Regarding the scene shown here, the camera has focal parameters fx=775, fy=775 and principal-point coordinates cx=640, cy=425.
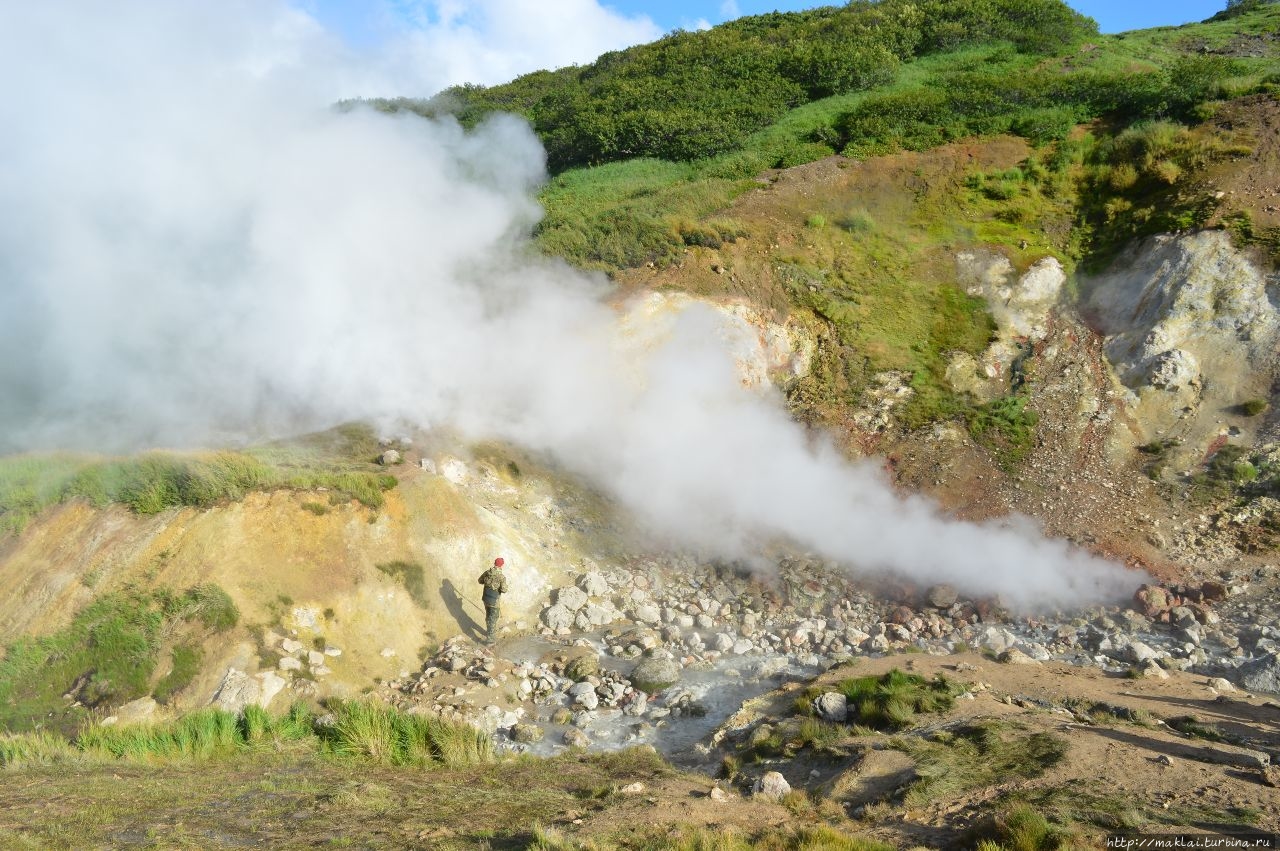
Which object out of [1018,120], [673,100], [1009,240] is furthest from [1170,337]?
[673,100]

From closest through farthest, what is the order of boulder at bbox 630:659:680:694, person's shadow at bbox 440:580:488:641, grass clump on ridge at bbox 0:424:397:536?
grass clump on ridge at bbox 0:424:397:536
boulder at bbox 630:659:680:694
person's shadow at bbox 440:580:488:641

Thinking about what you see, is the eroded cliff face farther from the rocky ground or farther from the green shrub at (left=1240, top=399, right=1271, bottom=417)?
the rocky ground

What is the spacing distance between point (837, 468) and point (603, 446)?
13.9ft

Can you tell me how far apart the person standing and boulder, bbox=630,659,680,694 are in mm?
1887

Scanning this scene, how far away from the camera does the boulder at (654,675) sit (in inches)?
365

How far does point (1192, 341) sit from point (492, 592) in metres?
13.6

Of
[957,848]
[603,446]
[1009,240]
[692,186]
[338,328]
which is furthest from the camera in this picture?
[692,186]

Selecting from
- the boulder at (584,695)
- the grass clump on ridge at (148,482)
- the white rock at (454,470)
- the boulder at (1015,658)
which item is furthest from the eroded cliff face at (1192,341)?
the grass clump on ridge at (148,482)

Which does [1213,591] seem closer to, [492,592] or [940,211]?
[492,592]

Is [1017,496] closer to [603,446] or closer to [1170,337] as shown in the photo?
[1170,337]

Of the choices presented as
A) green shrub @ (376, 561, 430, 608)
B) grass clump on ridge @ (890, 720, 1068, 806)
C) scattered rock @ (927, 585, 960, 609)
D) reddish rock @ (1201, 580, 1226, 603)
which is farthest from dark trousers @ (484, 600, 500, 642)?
reddish rock @ (1201, 580, 1226, 603)

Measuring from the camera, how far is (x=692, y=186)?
21.5 m

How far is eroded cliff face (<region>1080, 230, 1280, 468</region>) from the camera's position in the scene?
13.5 m

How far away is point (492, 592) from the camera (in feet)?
32.4
